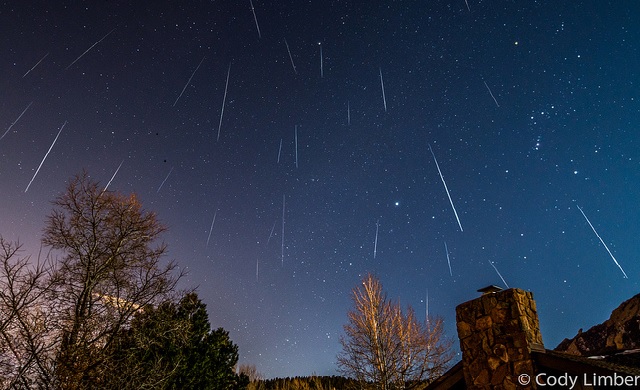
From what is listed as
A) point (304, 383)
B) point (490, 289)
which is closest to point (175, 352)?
point (490, 289)

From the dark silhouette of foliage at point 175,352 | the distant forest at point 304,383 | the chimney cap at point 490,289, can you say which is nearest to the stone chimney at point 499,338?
the chimney cap at point 490,289

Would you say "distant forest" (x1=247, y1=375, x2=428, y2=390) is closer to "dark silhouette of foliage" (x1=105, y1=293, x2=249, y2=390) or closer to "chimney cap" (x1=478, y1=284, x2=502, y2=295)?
"dark silhouette of foliage" (x1=105, y1=293, x2=249, y2=390)

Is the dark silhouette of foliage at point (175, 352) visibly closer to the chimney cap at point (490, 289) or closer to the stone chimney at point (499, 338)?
the stone chimney at point (499, 338)

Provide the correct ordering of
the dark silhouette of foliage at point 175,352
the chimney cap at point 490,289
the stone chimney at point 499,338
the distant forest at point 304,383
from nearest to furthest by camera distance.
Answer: the stone chimney at point 499,338
the chimney cap at point 490,289
the dark silhouette of foliage at point 175,352
the distant forest at point 304,383

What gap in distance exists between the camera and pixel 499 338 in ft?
23.6

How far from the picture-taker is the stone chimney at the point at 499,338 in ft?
22.7

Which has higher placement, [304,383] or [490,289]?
[304,383]

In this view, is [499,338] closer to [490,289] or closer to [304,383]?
[490,289]

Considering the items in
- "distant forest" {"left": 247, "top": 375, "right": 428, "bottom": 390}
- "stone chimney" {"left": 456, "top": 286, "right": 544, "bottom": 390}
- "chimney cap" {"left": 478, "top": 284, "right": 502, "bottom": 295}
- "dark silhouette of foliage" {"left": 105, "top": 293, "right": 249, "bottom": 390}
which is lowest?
"stone chimney" {"left": 456, "top": 286, "right": 544, "bottom": 390}

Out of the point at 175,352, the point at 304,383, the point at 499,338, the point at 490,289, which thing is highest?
the point at 304,383

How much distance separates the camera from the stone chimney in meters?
6.93

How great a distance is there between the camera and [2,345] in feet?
38.7

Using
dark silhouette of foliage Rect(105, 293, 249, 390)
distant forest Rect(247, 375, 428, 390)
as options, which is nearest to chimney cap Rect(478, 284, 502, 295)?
dark silhouette of foliage Rect(105, 293, 249, 390)

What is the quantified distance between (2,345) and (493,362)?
13.2 m
